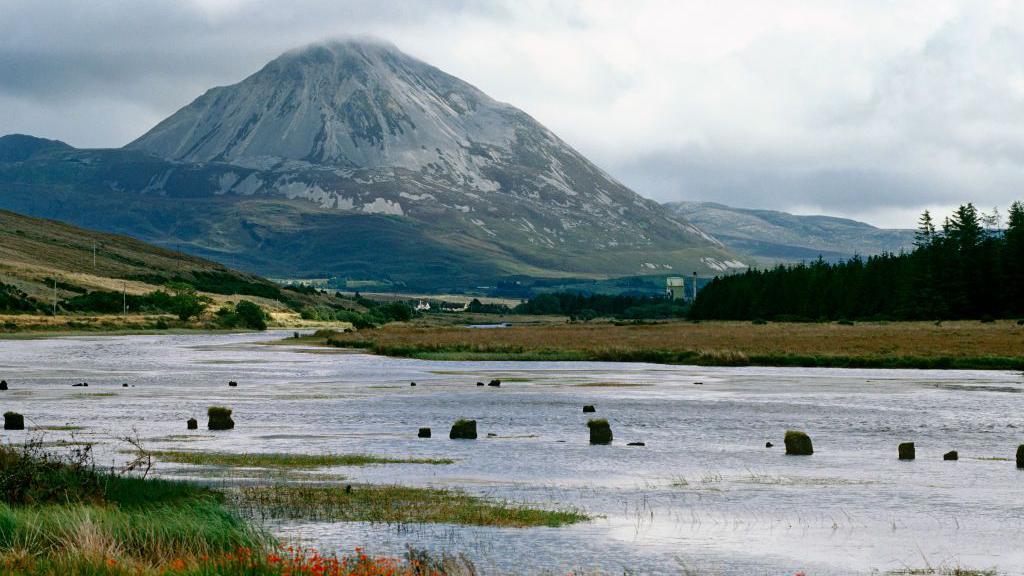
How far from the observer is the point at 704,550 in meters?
26.3

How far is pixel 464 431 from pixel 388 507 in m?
17.4

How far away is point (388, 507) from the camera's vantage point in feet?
101

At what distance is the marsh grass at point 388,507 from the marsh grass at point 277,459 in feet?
19.2

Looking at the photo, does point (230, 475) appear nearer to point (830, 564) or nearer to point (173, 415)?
point (830, 564)

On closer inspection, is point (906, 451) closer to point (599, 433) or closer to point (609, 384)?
point (599, 433)

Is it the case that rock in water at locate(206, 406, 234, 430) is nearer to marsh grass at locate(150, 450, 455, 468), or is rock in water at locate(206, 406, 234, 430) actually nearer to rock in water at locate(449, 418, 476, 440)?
marsh grass at locate(150, 450, 455, 468)

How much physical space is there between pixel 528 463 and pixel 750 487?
8.16 m

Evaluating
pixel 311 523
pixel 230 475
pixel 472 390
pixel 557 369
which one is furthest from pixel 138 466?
pixel 557 369

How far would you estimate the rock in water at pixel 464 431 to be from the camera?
158 feet

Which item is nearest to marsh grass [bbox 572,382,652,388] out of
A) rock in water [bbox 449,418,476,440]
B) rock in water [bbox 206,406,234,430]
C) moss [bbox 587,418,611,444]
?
rock in water [bbox 449,418,476,440]

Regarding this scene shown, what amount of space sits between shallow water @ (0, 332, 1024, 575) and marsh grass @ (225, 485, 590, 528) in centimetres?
95

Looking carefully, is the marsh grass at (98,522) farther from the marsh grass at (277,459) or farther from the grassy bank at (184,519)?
the marsh grass at (277,459)

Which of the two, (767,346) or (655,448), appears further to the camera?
(767,346)

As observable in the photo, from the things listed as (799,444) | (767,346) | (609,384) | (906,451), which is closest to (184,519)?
(799,444)
